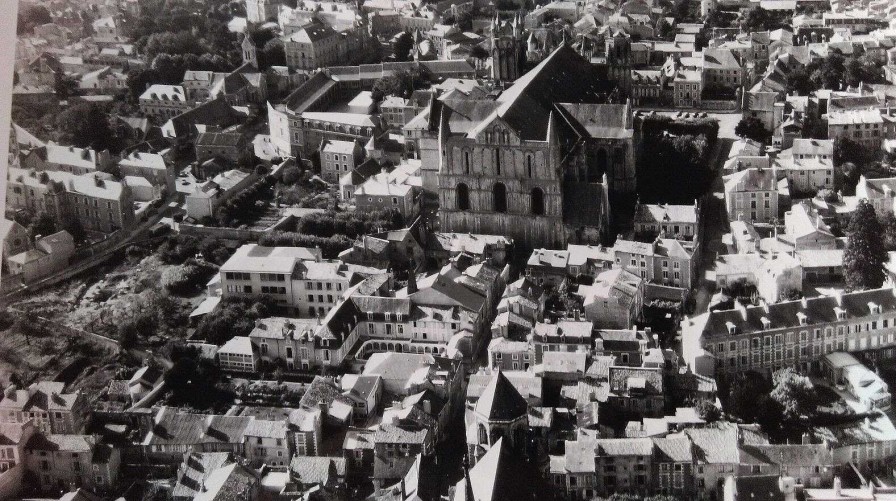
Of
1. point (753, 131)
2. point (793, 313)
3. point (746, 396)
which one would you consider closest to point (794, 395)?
point (746, 396)

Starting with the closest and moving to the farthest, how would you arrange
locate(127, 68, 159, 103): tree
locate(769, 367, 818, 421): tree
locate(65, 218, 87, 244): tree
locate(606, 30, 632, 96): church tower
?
1. locate(769, 367, 818, 421): tree
2. locate(65, 218, 87, 244): tree
3. locate(606, 30, 632, 96): church tower
4. locate(127, 68, 159, 103): tree

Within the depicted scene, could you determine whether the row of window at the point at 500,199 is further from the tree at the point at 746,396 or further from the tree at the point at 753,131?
the tree at the point at 753,131

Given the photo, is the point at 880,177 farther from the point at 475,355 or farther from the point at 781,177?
the point at 475,355

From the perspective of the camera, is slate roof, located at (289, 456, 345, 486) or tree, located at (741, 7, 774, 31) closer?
slate roof, located at (289, 456, 345, 486)

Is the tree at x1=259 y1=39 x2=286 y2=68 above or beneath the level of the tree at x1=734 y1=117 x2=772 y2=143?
above

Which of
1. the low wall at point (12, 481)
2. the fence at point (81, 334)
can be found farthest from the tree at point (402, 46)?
the low wall at point (12, 481)

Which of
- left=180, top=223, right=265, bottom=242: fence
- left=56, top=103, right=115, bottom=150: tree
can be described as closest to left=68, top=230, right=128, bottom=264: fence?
left=180, top=223, right=265, bottom=242: fence

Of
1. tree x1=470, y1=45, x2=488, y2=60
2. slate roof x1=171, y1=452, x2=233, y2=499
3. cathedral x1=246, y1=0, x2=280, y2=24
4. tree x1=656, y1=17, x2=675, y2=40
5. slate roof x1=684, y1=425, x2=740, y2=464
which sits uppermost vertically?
cathedral x1=246, y1=0, x2=280, y2=24

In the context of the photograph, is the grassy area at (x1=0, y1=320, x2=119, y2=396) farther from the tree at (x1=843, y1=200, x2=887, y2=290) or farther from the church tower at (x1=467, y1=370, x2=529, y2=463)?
the tree at (x1=843, y1=200, x2=887, y2=290)
